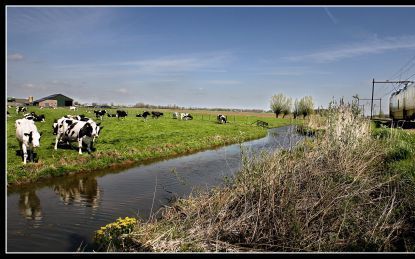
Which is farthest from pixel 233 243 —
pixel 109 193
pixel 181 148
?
pixel 181 148

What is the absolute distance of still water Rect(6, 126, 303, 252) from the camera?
26.9 feet

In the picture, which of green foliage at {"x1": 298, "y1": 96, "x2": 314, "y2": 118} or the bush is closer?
the bush

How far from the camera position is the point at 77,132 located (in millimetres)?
19234

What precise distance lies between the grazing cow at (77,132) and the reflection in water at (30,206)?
6.60 meters

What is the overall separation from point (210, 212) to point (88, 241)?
9.81 ft

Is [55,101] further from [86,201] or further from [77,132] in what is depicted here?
[86,201]

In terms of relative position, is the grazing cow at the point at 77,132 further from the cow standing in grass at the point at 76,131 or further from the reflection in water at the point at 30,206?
the reflection in water at the point at 30,206

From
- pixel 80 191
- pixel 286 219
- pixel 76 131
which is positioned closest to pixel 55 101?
pixel 76 131

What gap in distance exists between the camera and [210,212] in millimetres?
7504

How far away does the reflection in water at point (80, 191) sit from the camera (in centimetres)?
1134

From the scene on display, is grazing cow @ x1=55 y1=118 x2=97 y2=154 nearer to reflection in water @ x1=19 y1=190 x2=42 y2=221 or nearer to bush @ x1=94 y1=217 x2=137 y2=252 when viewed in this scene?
reflection in water @ x1=19 y1=190 x2=42 y2=221

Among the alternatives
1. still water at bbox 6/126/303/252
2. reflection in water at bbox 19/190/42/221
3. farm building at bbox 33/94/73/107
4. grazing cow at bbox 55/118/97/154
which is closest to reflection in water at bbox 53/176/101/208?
still water at bbox 6/126/303/252

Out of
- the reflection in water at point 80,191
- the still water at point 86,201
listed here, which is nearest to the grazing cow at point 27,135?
the still water at point 86,201

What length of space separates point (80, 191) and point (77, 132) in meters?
7.25
